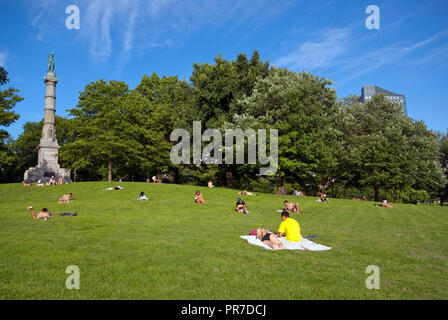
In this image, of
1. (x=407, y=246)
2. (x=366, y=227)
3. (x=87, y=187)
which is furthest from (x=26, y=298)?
(x=87, y=187)

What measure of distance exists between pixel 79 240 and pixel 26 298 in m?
5.12

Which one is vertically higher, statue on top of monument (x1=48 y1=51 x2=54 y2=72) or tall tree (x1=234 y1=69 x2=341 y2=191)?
statue on top of monument (x1=48 y1=51 x2=54 y2=72)

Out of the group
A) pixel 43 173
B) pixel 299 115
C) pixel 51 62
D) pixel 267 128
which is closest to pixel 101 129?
pixel 43 173

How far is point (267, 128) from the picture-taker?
38812mm

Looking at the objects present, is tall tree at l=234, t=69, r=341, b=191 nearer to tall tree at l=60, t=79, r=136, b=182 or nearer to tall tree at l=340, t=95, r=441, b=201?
tall tree at l=340, t=95, r=441, b=201

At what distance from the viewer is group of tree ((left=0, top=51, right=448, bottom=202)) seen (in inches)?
1575

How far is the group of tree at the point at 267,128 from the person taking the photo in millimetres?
40000

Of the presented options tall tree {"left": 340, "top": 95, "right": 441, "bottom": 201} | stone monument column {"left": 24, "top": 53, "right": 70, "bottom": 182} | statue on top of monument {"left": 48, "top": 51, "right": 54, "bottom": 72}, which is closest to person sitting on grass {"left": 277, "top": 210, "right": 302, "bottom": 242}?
tall tree {"left": 340, "top": 95, "right": 441, "bottom": 201}

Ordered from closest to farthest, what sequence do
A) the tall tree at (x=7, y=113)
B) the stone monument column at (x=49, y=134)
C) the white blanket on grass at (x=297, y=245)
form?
1. the white blanket on grass at (x=297, y=245)
2. the tall tree at (x=7, y=113)
3. the stone monument column at (x=49, y=134)

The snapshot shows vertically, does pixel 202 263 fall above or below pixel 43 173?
below

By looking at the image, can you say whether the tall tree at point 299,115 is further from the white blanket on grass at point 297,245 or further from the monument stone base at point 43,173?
the monument stone base at point 43,173

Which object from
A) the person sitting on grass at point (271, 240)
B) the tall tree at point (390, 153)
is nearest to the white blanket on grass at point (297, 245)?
the person sitting on grass at point (271, 240)

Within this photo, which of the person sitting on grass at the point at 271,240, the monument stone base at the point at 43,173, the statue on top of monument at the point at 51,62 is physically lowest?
the person sitting on grass at the point at 271,240

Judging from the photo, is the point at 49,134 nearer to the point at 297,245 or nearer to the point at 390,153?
the point at 297,245
